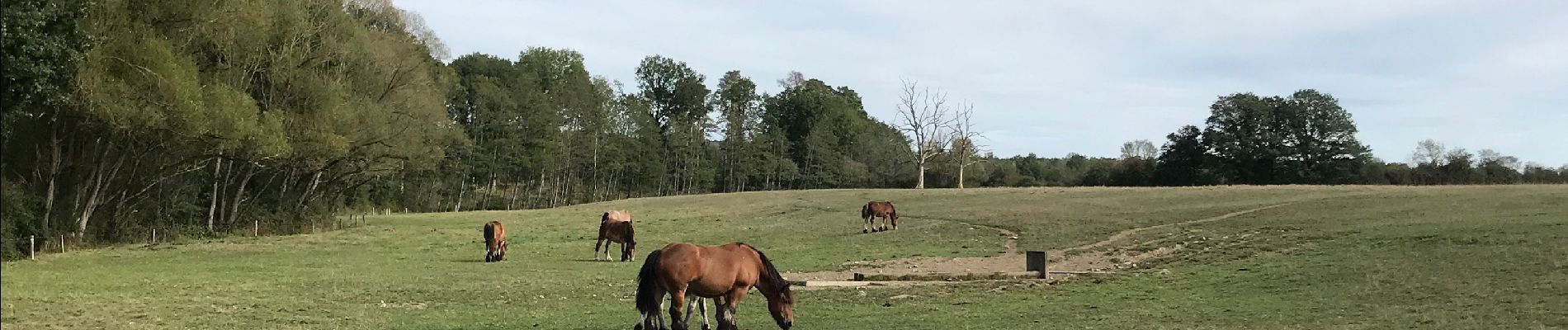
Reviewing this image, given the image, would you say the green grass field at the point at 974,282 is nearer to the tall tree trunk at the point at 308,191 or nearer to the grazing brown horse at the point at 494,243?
the grazing brown horse at the point at 494,243

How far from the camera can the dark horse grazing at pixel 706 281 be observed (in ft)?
35.4

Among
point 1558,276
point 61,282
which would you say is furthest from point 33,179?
point 1558,276

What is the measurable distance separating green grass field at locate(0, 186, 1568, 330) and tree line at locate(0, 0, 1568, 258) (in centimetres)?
277

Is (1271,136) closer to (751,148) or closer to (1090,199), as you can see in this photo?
(1090,199)

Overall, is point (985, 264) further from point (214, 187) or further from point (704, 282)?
point (214, 187)

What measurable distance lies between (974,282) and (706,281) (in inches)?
380

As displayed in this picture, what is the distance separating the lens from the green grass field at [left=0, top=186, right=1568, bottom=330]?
13.5 metres

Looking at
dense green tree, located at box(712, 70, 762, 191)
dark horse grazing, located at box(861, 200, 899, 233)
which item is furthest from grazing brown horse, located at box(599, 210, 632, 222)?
dense green tree, located at box(712, 70, 762, 191)

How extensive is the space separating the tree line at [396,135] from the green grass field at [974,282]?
2773 millimetres

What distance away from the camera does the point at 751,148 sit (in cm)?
9794

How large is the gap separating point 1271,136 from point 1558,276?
62.5 metres

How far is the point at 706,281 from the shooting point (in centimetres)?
1098

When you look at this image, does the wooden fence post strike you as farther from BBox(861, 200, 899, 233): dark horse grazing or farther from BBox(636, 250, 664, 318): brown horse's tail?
BBox(861, 200, 899, 233): dark horse grazing

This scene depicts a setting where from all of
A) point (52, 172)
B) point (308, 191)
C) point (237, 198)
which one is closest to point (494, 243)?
point (52, 172)
